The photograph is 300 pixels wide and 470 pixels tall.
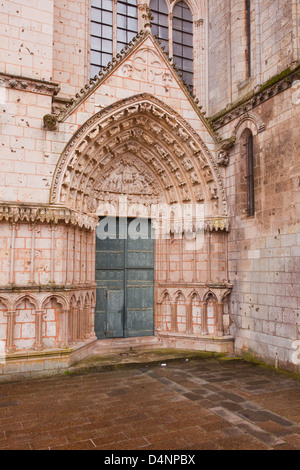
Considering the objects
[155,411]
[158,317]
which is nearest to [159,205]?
[158,317]

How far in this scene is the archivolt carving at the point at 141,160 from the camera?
808cm

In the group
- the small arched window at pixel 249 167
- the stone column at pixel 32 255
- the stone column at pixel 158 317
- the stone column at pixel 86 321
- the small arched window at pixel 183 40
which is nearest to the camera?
the stone column at pixel 32 255

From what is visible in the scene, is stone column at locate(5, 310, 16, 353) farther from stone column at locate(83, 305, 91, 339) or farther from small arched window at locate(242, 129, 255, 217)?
small arched window at locate(242, 129, 255, 217)

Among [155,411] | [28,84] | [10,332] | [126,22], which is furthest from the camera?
[126,22]

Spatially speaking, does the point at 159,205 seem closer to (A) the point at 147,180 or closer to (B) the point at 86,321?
(A) the point at 147,180

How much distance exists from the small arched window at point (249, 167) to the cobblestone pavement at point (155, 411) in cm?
347

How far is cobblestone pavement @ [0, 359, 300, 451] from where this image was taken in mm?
4293

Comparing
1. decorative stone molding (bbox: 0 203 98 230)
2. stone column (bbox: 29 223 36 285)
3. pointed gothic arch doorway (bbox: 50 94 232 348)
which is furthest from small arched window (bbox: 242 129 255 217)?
stone column (bbox: 29 223 36 285)

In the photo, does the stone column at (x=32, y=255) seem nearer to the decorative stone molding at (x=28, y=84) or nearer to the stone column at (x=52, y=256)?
the stone column at (x=52, y=256)

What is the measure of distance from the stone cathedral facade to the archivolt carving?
1.3 inches

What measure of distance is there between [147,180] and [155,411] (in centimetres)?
587

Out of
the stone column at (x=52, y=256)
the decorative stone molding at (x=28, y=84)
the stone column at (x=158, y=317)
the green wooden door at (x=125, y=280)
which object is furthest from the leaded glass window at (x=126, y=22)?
the stone column at (x=158, y=317)

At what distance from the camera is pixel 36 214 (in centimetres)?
715
